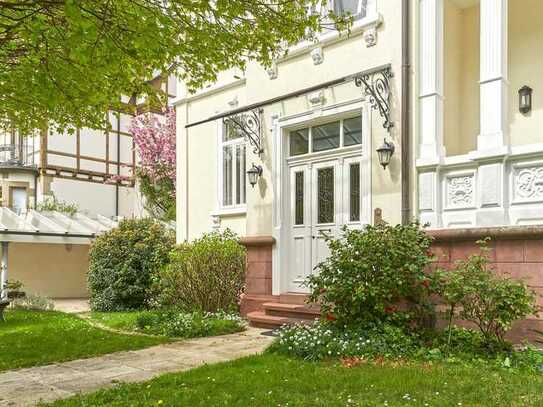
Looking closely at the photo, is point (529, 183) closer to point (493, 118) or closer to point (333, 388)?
point (493, 118)

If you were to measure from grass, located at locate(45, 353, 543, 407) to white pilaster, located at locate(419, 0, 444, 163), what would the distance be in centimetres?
336

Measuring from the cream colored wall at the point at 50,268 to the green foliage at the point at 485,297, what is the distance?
1521cm

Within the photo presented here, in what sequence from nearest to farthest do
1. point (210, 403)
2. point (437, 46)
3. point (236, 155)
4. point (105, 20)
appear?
1. point (210, 403)
2. point (105, 20)
3. point (437, 46)
4. point (236, 155)

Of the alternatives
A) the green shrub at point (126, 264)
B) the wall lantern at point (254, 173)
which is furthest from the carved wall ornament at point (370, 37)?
the green shrub at point (126, 264)

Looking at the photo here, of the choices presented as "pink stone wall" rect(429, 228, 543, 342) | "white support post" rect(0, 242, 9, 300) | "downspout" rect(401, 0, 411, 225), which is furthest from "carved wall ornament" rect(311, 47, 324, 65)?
"white support post" rect(0, 242, 9, 300)

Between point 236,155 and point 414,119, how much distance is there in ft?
15.3

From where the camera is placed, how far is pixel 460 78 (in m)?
8.21

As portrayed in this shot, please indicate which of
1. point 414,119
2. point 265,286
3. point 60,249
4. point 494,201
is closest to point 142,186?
point 60,249

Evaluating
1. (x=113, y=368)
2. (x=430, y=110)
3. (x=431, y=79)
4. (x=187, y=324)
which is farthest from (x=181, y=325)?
(x=431, y=79)

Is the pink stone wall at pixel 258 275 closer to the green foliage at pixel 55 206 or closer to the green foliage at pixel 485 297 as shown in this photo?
the green foliage at pixel 485 297

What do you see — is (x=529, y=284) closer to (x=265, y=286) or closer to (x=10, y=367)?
(x=265, y=286)

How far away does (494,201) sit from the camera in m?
6.49

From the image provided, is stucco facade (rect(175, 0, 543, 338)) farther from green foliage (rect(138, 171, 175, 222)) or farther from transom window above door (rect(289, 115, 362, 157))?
green foliage (rect(138, 171, 175, 222))

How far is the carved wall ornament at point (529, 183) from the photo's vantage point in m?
6.23
